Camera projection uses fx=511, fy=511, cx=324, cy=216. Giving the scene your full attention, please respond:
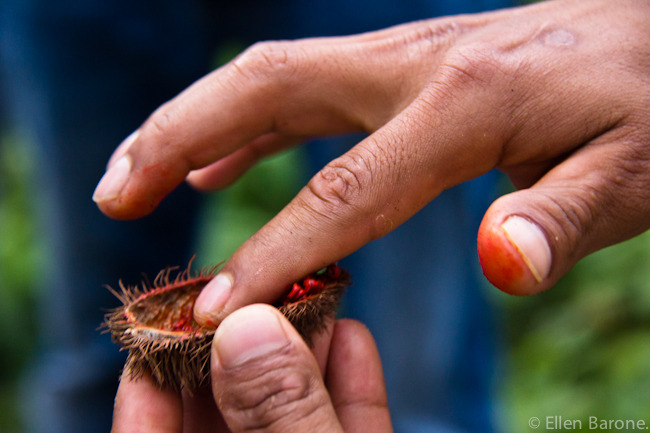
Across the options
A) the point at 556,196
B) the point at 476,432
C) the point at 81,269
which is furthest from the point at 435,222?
the point at 81,269

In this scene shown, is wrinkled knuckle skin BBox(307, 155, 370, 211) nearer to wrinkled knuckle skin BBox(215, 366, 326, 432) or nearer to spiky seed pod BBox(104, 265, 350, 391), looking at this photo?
spiky seed pod BBox(104, 265, 350, 391)

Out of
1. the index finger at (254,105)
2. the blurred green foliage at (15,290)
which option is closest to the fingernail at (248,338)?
the index finger at (254,105)

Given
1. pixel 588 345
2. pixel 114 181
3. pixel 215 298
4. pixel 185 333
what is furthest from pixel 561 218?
pixel 588 345

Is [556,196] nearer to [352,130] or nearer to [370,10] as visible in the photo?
[352,130]

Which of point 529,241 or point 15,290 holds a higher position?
point 529,241

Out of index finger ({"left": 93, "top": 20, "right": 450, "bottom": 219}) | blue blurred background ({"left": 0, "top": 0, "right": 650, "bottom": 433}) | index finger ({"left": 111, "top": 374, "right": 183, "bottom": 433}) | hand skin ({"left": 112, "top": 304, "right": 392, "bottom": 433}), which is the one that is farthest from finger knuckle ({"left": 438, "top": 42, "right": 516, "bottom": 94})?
index finger ({"left": 111, "top": 374, "right": 183, "bottom": 433})

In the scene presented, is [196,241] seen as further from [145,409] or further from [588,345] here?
[588,345]
